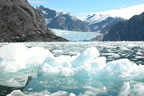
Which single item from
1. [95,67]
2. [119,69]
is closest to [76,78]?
[95,67]

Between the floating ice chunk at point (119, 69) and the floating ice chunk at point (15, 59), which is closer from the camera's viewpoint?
the floating ice chunk at point (119, 69)

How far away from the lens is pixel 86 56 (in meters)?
16.8

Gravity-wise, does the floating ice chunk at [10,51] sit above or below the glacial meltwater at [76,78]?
above

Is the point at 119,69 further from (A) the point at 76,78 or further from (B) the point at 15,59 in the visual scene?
(B) the point at 15,59

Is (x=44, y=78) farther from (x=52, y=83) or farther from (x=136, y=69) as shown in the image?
(x=136, y=69)

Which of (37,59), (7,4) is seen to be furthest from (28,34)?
(37,59)

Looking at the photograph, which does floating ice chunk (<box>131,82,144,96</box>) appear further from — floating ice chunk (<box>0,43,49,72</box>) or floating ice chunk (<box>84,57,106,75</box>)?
floating ice chunk (<box>0,43,49,72</box>)

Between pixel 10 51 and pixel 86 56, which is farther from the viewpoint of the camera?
pixel 10 51

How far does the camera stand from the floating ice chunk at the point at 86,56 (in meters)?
16.6

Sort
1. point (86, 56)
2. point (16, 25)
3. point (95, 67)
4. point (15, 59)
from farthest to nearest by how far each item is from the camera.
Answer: point (16, 25)
point (15, 59)
point (86, 56)
point (95, 67)

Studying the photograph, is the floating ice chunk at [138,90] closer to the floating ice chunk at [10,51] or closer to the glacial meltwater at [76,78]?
the glacial meltwater at [76,78]

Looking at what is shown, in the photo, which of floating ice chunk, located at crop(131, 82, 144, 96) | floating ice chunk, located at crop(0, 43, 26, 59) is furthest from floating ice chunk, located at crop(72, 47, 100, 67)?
floating ice chunk, located at crop(131, 82, 144, 96)

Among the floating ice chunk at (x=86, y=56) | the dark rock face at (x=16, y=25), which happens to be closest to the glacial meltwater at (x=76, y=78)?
the floating ice chunk at (x=86, y=56)

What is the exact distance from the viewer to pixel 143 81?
12242 mm
